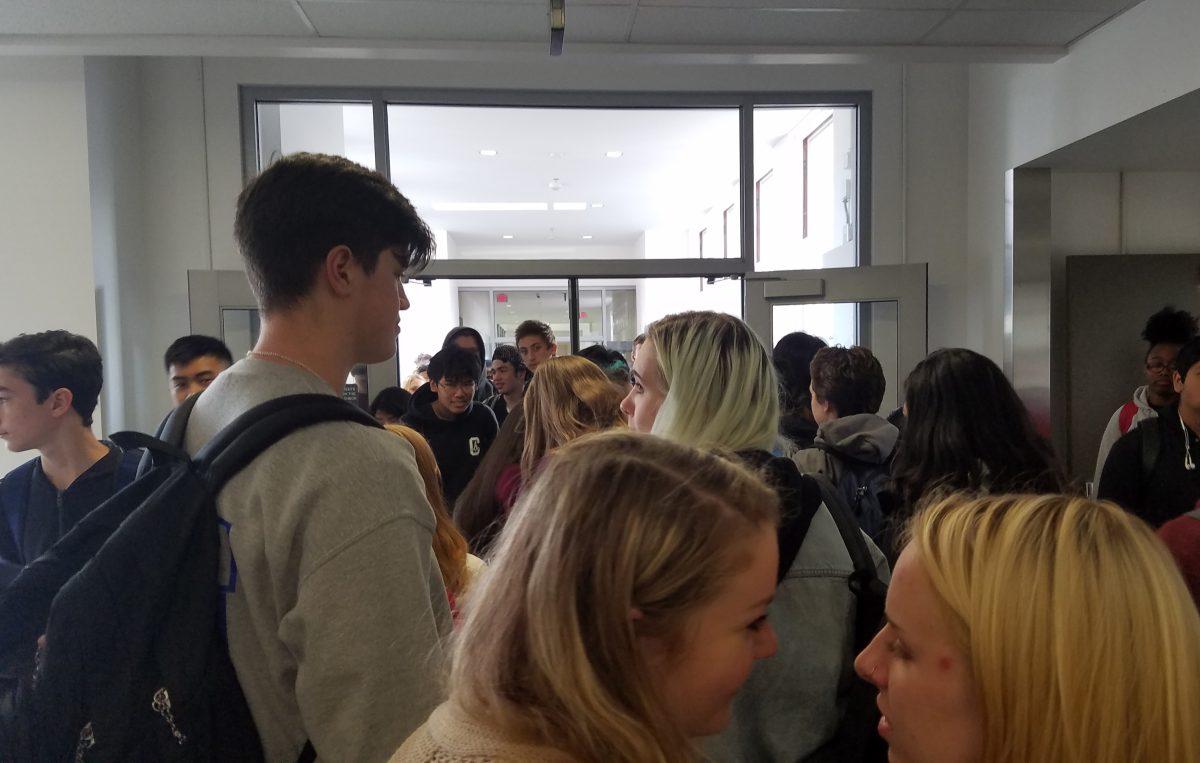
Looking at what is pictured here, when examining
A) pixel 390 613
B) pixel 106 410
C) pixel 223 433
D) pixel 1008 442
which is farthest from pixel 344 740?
pixel 106 410

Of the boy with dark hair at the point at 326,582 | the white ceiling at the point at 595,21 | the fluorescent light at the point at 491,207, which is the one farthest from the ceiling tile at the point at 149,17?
the fluorescent light at the point at 491,207

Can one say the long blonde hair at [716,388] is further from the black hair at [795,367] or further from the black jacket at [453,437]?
the black jacket at [453,437]

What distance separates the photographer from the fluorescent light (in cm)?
712

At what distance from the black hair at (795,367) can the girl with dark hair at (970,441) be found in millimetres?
1084

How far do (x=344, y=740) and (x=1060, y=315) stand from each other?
4.77 m

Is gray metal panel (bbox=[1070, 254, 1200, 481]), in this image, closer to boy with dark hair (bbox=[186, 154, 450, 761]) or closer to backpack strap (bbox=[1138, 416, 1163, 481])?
backpack strap (bbox=[1138, 416, 1163, 481])

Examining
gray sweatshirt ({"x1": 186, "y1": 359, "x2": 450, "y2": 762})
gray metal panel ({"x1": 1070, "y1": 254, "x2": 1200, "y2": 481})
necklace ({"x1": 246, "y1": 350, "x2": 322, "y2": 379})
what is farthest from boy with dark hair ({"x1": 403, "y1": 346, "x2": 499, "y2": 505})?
gray metal panel ({"x1": 1070, "y1": 254, "x2": 1200, "y2": 481})

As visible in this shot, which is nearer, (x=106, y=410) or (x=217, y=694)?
(x=217, y=694)

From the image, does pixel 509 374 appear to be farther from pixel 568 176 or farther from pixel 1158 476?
pixel 1158 476

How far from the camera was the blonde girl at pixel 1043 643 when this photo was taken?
726 mm

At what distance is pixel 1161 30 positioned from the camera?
3168 mm

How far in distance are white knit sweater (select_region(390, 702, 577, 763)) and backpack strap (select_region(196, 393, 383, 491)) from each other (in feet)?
1.28

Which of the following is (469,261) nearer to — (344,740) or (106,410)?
(106,410)

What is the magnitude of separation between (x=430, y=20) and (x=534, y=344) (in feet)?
5.85
